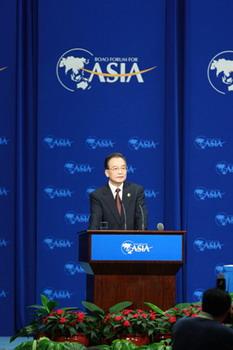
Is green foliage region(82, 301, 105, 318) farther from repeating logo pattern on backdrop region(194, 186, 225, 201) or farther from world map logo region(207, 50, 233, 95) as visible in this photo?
world map logo region(207, 50, 233, 95)

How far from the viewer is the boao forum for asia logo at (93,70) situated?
444 inches

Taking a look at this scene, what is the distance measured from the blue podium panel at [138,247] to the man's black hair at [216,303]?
293cm

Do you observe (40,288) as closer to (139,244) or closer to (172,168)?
(172,168)

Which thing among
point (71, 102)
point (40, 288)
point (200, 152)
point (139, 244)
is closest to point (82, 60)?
point (71, 102)

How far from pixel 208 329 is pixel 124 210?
3.92 meters

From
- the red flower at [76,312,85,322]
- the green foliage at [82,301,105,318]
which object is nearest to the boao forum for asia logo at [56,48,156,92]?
the green foliage at [82,301,105,318]

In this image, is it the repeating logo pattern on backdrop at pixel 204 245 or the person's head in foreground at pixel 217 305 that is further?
the repeating logo pattern on backdrop at pixel 204 245

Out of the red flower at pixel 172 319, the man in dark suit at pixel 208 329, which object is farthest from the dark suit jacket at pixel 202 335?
the red flower at pixel 172 319

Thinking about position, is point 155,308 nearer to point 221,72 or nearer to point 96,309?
point 96,309

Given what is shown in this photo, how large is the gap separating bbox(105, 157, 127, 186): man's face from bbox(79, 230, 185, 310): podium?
1.03 meters

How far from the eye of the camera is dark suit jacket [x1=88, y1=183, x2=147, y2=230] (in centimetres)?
820

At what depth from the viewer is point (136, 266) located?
294 inches

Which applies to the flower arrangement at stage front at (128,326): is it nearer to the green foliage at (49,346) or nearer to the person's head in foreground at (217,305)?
the green foliage at (49,346)

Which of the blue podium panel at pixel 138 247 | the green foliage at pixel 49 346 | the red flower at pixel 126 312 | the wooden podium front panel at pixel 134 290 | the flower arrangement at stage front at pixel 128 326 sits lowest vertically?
the green foliage at pixel 49 346
